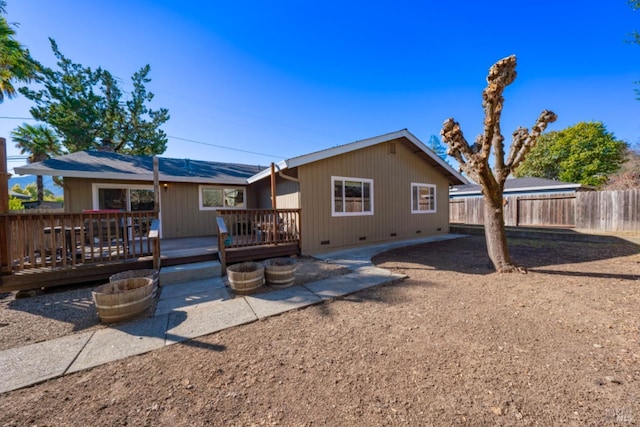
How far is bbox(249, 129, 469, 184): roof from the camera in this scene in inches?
272

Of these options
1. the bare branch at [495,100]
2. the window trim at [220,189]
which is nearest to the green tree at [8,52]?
the window trim at [220,189]

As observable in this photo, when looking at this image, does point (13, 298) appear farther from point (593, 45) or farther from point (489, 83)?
point (593, 45)

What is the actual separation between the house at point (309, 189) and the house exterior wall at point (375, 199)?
0.10 feet

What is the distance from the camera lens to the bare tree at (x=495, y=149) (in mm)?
4832

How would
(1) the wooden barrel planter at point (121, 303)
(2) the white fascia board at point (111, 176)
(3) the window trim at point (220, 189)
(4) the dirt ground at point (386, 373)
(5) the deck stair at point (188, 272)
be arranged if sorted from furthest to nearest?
1. (3) the window trim at point (220, 189)
2. (2) the white fascia board at point (111, 176)
3. (5) the deck stair at point (188, 272)
4. (1) the wooden barrel planter at point (121, 303)
5. (4) the dirt ground at point (386, 373)

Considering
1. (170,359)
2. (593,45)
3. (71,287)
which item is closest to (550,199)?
(593,45)

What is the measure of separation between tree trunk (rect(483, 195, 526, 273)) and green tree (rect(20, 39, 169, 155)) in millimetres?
18445

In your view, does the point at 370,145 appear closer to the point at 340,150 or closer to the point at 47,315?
the point at 340,150

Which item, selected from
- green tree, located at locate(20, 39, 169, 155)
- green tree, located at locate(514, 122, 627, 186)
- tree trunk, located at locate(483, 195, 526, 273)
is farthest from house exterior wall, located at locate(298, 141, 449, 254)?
green tree, located at locate(514, 122, 627, 186)

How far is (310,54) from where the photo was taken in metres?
11.8

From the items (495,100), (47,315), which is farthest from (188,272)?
(495,100)

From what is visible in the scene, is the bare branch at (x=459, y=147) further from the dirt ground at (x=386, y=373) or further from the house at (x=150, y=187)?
the house at (x=150, y=187)

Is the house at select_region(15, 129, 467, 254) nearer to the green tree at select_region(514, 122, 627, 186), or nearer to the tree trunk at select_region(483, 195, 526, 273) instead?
the tree trunk at select_region(483, 195, 526, 273)

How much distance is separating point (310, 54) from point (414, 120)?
14.1m
